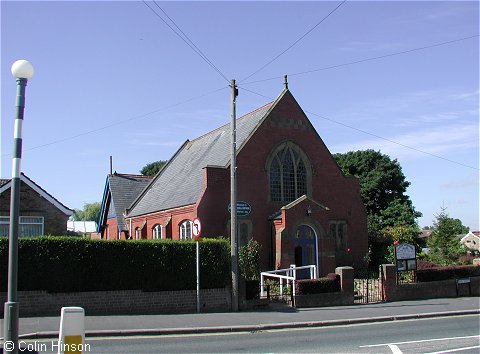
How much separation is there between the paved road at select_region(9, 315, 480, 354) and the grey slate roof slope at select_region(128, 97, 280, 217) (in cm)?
1417

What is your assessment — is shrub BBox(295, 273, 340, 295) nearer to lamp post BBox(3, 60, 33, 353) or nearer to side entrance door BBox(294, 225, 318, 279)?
side entrance door BBox(294, 225, 318, 279)

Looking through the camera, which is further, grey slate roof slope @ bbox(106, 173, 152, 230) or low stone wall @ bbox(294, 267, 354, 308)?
grey slate roof slope @ bbox(106, 173, 152, 230)

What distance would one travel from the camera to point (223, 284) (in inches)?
742

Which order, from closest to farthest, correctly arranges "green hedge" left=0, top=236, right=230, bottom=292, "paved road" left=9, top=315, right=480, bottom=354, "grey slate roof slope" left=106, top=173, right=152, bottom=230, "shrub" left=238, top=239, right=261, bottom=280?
1. "paved road" left=9, top=315, right=480, bottom=354
2. "green hedge" left=0, top=236, right=230, bottom=292
3. "shrub" left=238, top=239, right=261, bottom=280
4. "grey slate roof slope" left=106, top=173, right=152, bottom=230

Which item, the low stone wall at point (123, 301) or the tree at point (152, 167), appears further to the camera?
the tree at point (152, 167)

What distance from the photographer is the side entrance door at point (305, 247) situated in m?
27.1

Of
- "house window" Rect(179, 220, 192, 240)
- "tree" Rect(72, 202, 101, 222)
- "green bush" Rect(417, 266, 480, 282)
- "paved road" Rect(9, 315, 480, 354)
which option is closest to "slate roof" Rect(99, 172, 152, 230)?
"house window" Rect(179, 220, 192, 240)

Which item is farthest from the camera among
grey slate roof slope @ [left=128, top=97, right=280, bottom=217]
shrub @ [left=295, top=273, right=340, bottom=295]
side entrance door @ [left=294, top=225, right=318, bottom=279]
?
grey slate roof slope @ [left=128, top=97, right=280, bottom=217]

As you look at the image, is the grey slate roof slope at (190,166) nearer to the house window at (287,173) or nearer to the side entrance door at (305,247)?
the house window at (287,173)

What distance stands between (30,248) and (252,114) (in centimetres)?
1865

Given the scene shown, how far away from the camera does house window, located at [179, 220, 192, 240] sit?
28.7 metres

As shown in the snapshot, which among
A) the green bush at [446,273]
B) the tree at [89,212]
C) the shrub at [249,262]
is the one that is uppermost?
the tree at [89,212]

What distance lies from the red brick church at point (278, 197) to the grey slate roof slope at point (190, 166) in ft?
0.30

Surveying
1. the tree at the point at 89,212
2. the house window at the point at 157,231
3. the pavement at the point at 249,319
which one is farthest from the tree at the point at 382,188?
the tree at the point at 89,212
